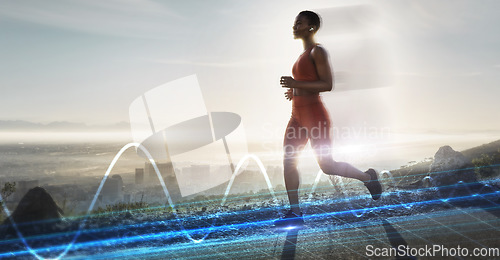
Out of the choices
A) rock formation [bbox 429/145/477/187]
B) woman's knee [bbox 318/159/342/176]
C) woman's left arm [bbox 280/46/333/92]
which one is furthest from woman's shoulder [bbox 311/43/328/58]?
rock formation [bbox 429/145/477/187]

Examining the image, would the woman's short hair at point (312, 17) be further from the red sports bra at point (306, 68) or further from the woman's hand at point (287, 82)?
the woman's hand at point (287, 82)

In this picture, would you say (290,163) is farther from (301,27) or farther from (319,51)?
(301,27)

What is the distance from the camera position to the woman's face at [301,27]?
5.80 meters

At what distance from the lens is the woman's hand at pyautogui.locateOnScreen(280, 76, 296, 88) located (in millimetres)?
5559

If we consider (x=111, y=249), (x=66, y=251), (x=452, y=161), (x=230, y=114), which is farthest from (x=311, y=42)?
(x=452, y=161)

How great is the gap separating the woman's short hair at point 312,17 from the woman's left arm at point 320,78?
0.41 meters

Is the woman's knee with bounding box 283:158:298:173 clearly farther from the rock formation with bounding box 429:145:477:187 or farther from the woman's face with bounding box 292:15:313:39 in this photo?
the rock formation with bounding box 429:145:477:187

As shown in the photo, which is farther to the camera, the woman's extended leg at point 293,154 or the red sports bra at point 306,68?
the woman's extended leg at point 293,154

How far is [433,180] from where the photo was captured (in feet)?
28.5

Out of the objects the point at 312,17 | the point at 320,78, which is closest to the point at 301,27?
the point at 312,17

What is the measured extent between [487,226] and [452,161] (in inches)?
154

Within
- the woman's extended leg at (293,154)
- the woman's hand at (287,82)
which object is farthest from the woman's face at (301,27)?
the woman's extended leg at (293,154)

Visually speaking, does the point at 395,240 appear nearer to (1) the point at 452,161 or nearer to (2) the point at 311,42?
(2) the point at 311,42

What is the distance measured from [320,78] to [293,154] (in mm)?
1162
